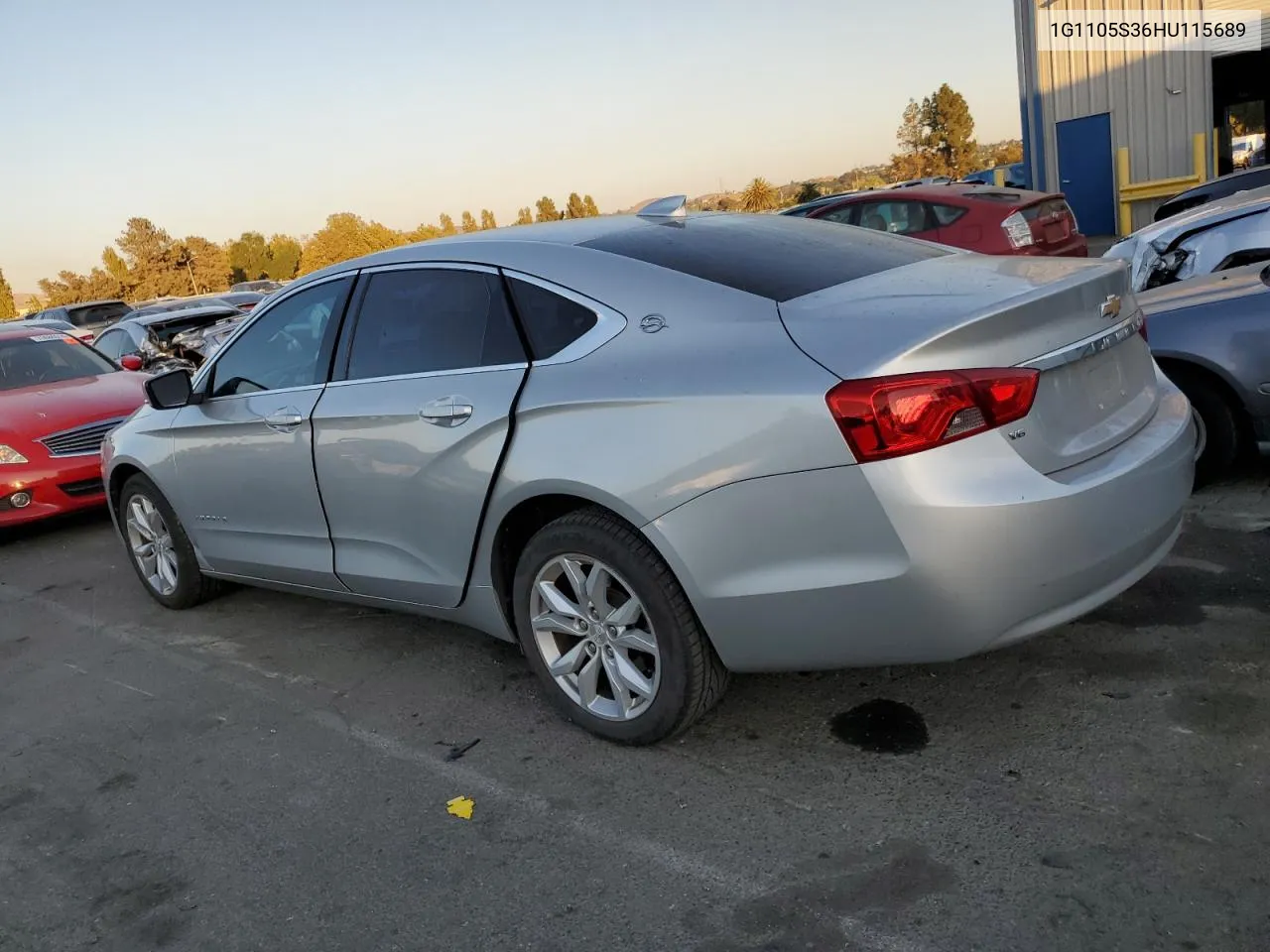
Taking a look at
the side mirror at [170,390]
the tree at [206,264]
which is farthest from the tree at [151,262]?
the side mirror at [170,390]

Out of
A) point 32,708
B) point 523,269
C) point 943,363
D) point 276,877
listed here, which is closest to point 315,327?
point 523,269

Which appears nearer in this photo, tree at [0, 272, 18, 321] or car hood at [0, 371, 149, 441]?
car hood at [0, 371, 149, 441]

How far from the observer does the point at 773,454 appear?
8.86 feet

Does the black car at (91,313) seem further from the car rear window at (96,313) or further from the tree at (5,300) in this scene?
the tree at (5,300)

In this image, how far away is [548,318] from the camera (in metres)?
3.37

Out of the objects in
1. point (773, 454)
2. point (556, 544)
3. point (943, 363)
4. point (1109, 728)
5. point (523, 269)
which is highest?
point (523, 269)

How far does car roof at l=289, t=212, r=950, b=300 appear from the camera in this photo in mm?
3193

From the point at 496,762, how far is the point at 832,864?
1196mm

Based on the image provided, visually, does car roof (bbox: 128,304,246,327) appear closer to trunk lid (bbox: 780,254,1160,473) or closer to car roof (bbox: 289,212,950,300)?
car roof (bbox: 289,212,950,300)

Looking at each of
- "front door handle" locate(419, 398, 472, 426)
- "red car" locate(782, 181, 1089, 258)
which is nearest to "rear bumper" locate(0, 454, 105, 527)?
"front door handle" locate(419, 398, 472, 426)

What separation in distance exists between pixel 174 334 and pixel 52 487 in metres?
7.64

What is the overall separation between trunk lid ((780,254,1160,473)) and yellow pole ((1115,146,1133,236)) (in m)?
17.8

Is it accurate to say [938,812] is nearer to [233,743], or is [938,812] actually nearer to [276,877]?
[276,877]

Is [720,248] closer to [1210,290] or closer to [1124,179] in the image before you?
[1210,290]
